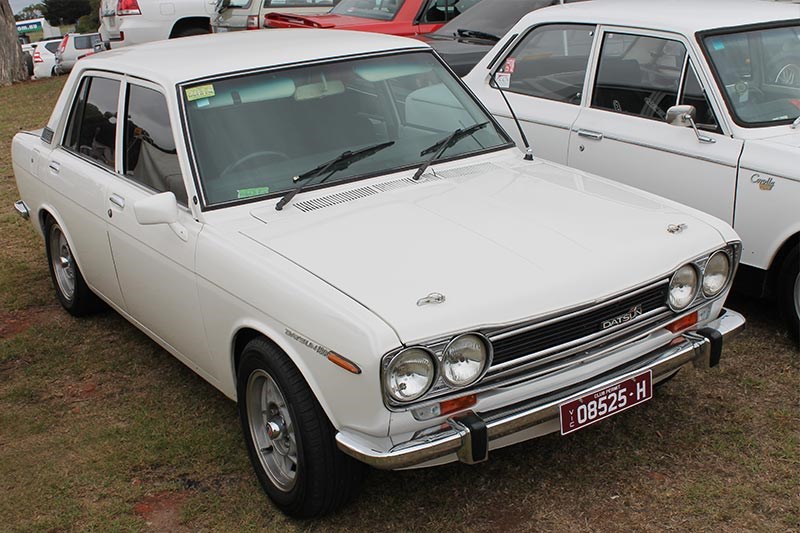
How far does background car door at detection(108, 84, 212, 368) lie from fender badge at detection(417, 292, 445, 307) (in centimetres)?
123

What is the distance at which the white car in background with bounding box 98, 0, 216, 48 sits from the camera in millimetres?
15164

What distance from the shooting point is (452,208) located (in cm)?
404

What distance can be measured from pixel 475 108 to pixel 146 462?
2412 millimetres

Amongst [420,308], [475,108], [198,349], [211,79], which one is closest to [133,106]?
[211,79]

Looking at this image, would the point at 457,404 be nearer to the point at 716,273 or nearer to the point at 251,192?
the point at 716,273

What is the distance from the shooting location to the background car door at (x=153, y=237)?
4.15 meters

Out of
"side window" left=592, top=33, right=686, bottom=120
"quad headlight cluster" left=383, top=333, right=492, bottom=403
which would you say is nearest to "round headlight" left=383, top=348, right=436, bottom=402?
"quad headlight cluster" left=383, top=333, right=492, bottom=403

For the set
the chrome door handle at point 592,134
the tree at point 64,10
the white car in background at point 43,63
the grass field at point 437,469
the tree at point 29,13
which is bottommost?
the tree at point 29,13

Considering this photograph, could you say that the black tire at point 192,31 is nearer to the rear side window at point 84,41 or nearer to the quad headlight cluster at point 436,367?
the rear side window at point 84,41

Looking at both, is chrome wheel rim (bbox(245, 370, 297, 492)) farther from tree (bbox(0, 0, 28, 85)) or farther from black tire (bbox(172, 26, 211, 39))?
tree (bbox(0, 0, 28, 85))

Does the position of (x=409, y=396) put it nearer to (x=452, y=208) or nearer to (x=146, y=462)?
(x=452, y=208)

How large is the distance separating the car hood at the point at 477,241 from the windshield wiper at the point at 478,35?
14.3 feet

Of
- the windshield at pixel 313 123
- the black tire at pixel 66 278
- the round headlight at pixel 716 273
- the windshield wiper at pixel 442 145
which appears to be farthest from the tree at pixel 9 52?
the round headlight at pixel 716 273

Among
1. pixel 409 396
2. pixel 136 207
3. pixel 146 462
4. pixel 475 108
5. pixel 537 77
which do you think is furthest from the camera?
pixel 537 77
